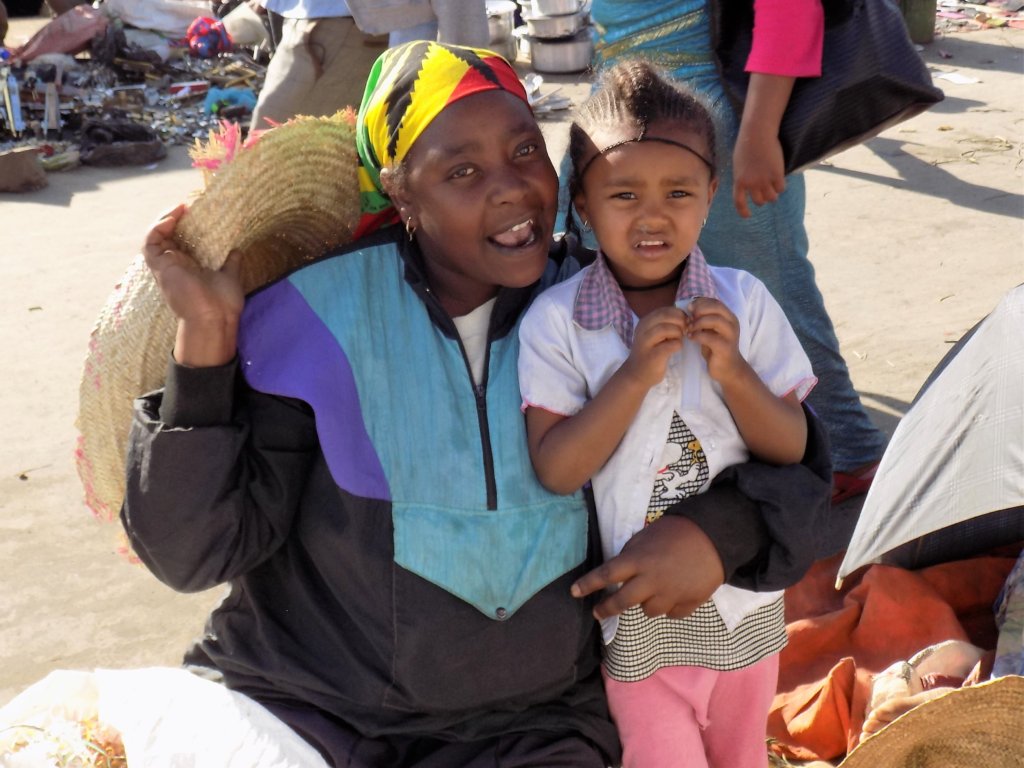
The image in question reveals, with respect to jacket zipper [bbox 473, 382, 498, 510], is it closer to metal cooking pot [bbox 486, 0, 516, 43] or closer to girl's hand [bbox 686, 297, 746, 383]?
girl's hand [bbox 686, 297, 746, 383]

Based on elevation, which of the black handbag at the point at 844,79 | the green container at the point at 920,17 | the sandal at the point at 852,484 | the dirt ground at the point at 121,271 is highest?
the black handbag at the point at 844,79

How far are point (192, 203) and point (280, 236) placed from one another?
0.77 feet

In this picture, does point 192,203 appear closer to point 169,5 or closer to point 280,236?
point 280,236

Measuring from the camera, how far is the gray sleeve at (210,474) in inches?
66.1

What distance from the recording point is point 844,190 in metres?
6.39

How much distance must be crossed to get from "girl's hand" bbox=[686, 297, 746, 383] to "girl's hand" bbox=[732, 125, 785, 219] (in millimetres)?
1055

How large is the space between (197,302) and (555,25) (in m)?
7.84

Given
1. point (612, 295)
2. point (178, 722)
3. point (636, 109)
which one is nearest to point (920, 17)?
point (636, 109)

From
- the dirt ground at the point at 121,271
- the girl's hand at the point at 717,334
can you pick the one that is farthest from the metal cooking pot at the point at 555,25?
the girl's hand at the point at 717,334

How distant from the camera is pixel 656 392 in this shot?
178cm

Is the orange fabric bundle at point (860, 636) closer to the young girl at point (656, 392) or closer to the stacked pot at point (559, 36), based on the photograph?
the young girl at point (656, 392)

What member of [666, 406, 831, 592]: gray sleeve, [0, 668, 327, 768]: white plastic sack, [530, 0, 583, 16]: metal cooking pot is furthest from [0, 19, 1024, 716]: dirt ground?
[666, 406, 831, 592]: gray sleeve

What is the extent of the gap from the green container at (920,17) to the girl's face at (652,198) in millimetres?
8398

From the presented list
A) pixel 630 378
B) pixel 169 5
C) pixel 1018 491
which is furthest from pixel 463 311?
pixel 169 5
